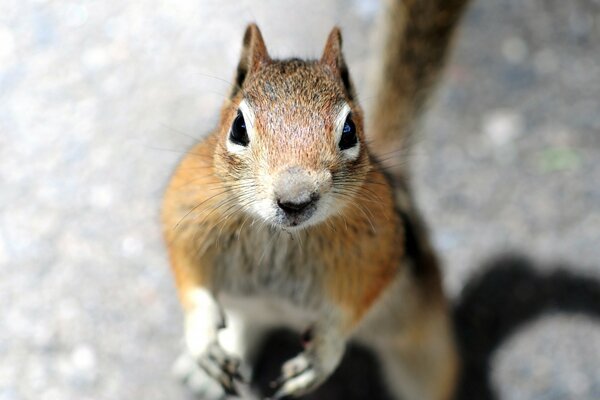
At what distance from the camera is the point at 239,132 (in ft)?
5.65

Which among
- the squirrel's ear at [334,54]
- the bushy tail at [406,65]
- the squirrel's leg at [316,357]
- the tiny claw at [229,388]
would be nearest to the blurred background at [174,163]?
the bushy tail at [406,65]

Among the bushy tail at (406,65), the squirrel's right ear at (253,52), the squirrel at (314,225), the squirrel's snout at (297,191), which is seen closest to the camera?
the squirrel's snout at (297,191)

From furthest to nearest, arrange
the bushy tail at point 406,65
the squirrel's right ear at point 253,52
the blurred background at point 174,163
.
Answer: the blurred background at point 174,163 → the bushy tail at point 406,65 → the squirrel's right ear at point 253,52

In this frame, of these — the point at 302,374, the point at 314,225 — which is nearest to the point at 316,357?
the point at 302,374

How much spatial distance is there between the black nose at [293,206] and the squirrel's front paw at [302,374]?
2.26 feet

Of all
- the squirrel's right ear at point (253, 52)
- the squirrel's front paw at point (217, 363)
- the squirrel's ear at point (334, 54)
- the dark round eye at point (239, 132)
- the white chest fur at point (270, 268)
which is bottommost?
the squirrel's front paw at point (217, 363)

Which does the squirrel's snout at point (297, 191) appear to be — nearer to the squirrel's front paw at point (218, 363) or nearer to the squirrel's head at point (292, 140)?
the squirrel's head at point (292, 140)

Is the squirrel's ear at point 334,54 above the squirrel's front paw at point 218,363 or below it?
above

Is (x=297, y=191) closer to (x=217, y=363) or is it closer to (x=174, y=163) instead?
(x=217, y=363)

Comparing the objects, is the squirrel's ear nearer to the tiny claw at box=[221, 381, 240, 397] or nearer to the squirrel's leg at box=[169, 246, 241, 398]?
the squirrel's leg at box=[169, 246, 241, 398]

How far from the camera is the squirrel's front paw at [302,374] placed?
6.98ft

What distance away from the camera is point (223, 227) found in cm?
206

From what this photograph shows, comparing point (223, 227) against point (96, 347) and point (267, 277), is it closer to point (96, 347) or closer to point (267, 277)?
point (267, 277)

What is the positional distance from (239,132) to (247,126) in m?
0.05
